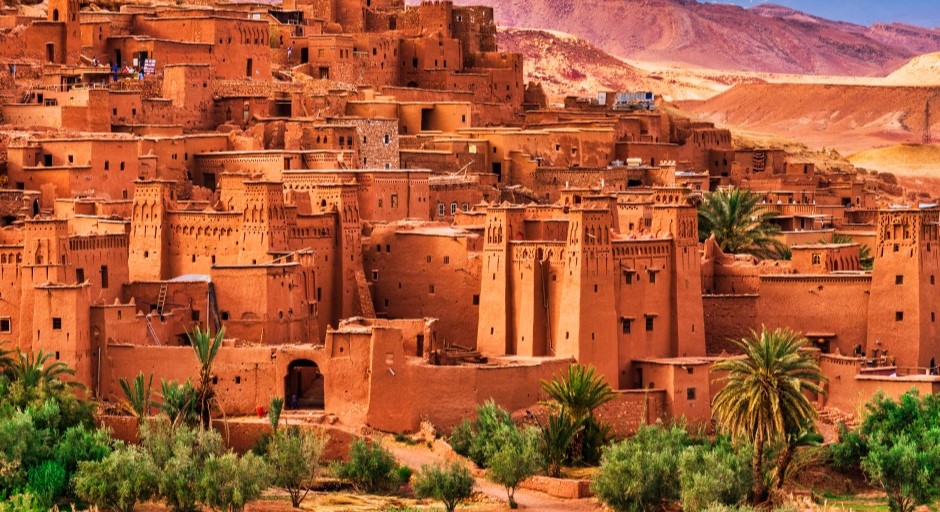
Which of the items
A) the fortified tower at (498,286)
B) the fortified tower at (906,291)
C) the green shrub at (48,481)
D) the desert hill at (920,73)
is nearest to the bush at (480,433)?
the fortified tower at (498,286)

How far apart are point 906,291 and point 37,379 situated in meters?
16.7

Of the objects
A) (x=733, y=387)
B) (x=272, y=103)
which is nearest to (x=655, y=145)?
(x=272, y=103)

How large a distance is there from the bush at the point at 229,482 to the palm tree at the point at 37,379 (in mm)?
3658

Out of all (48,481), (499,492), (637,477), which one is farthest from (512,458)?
(48,481)

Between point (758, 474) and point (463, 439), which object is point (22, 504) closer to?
point (463, 439)

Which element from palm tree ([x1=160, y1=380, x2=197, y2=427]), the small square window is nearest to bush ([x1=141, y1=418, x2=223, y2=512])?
palm tree ([x1=160, y1=380, x2=197, y2=427])

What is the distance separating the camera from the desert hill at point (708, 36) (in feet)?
496

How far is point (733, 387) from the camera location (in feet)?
143

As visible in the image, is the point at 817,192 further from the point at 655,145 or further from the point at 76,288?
the point at 76,288

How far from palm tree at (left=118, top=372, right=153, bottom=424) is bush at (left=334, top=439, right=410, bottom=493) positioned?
370cm

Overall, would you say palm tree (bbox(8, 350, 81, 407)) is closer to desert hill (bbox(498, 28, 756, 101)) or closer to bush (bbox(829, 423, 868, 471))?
bush (bbox(829, 423, 868, 471))

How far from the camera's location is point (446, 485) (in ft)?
136

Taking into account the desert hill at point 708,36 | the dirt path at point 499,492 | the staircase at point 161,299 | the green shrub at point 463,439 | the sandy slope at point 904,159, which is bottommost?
the dirt path at point 499,492

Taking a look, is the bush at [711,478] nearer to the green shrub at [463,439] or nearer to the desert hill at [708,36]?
the green shrub at [463,439]
